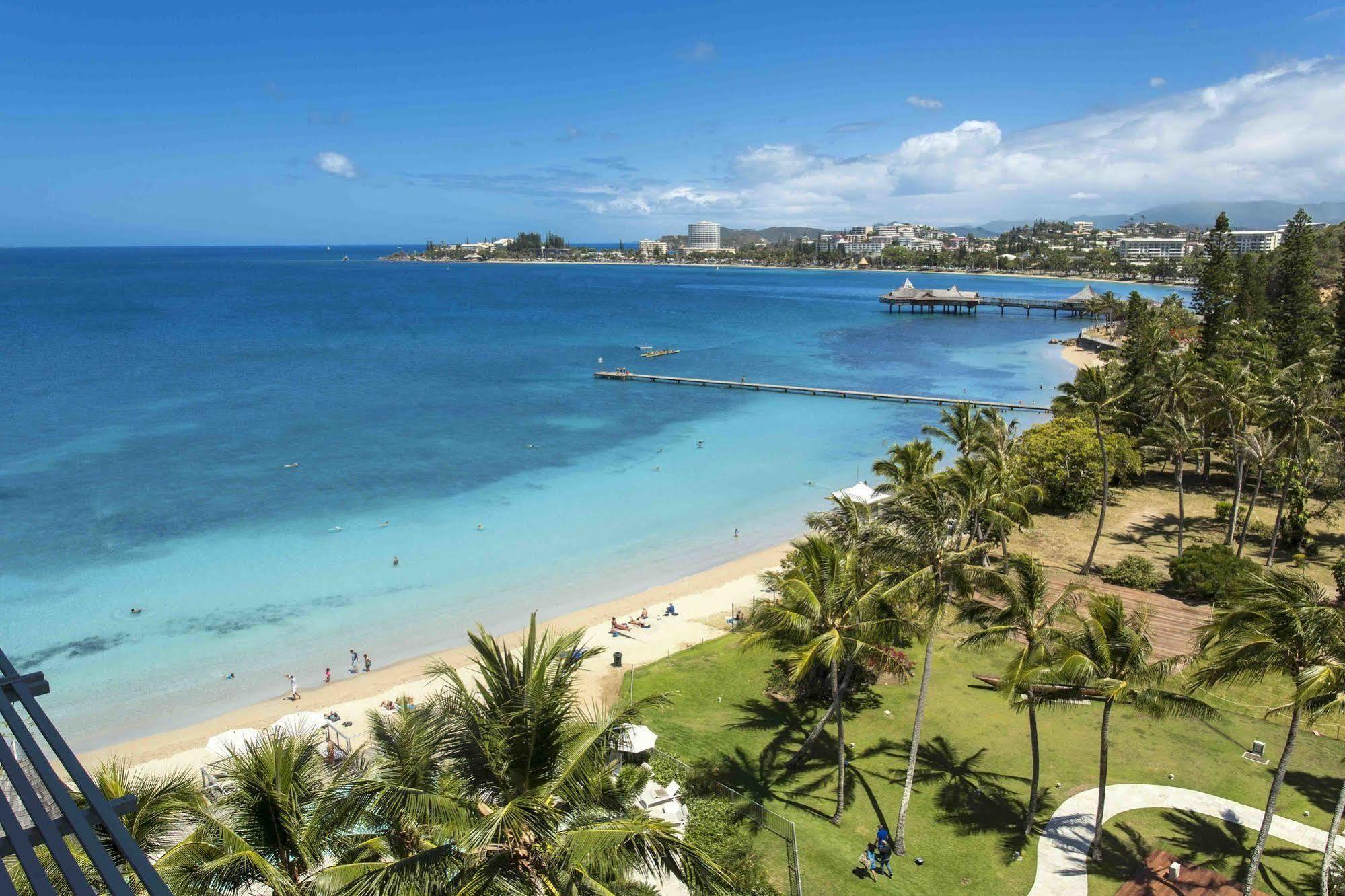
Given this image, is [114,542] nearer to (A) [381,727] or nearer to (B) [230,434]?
(B) [230,434]

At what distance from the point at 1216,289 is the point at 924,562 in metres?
49.8

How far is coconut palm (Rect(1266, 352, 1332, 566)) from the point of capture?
25500mm

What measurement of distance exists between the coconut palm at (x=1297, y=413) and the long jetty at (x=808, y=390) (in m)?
29.5

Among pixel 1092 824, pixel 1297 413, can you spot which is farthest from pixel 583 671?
pixel 1297 413

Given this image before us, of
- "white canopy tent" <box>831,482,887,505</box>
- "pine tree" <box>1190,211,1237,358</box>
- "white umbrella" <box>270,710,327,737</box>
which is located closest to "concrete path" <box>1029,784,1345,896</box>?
"white canopy tent" <box>831,482,887,505</box>

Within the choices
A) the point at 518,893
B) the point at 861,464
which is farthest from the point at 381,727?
the point at 861,464

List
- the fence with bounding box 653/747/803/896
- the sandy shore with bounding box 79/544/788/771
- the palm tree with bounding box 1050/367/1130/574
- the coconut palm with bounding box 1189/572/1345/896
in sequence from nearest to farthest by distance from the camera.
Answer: the coconut palm with bounding box 1189/572/1345/896 < the fence with bounding box 653/747/803/896 < the sandy shore with bounding box 79/544/788/771 < the palm tree with bounding box 1050/367/1130/574

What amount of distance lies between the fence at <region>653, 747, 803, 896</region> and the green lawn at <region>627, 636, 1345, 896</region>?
265mm

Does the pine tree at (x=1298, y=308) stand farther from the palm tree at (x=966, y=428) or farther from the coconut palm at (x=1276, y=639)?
the coconut palm at (x=1276, y=639)

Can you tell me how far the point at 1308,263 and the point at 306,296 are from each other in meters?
145

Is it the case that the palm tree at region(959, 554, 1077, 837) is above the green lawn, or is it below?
above

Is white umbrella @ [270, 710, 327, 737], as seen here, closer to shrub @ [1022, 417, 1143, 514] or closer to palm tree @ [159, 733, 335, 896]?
palm tree @ [159, 733, 335, 896]

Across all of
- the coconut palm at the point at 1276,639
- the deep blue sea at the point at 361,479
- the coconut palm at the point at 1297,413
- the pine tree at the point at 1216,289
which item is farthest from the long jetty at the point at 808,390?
the coconut palm at the point at 1276,639

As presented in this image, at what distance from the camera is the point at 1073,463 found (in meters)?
34.7
